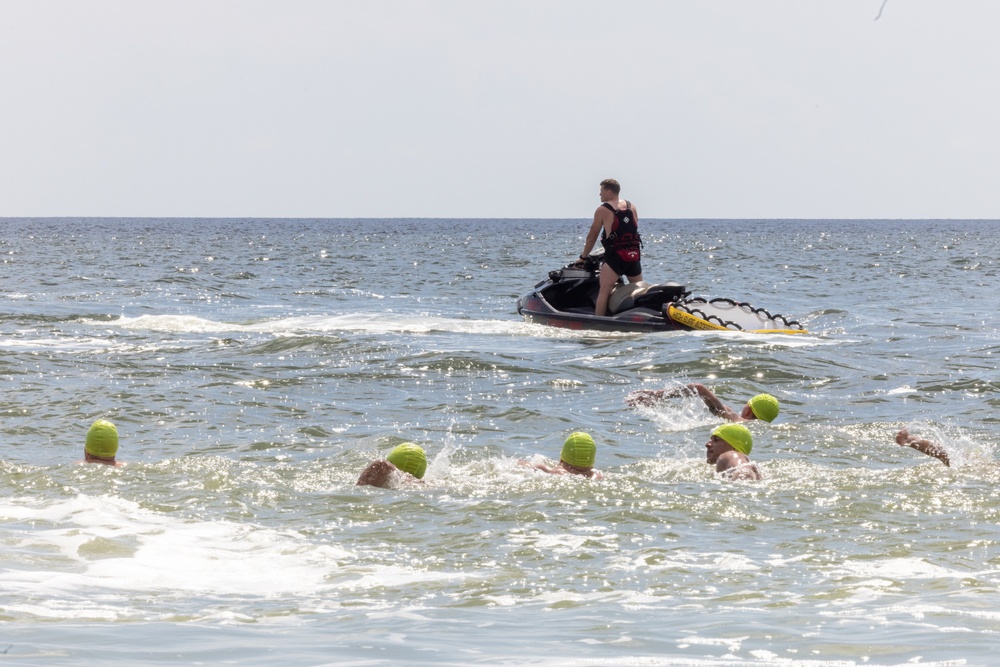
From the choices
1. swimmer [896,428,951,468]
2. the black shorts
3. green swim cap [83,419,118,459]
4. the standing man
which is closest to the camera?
green swim cap [83,419,118,459]

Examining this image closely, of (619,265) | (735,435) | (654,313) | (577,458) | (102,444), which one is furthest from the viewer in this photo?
(654,313)

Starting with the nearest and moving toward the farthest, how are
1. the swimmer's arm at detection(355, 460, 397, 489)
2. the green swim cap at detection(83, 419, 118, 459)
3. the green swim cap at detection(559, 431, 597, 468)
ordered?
the swimmer's arm at detection(355, 460, 397, 489)
the green swim cap at detection(559, 431, 597, 468)
the green swim cap at detection(83, 419, 118, 459)

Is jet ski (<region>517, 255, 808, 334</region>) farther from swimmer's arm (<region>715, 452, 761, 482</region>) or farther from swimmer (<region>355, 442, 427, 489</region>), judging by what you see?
swimmer (<region>355, 442, 427, 489</region>)

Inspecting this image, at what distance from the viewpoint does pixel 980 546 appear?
25.3 ft

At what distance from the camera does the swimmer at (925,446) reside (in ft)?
34.1

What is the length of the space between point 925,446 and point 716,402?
2626 mm

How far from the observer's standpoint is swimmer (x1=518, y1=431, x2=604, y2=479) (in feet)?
31.9

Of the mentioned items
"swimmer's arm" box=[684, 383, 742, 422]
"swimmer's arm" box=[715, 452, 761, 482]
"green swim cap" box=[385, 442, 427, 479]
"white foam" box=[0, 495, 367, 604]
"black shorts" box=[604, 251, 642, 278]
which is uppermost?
"black shorts" box=[604, 251, 642, 278]

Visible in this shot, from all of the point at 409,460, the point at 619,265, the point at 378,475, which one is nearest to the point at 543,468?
the point at 409,460

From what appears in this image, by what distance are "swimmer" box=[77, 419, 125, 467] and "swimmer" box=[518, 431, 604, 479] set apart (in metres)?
3.37

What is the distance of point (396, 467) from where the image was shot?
9703 mm

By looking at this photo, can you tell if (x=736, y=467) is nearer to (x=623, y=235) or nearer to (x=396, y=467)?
(x=396, y=467)

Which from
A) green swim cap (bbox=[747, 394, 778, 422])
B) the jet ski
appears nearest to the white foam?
green swim cap (bbox=[747, 394, 778, 422])

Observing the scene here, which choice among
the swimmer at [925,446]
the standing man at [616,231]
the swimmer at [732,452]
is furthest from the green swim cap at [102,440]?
the standing man at [616,231]
